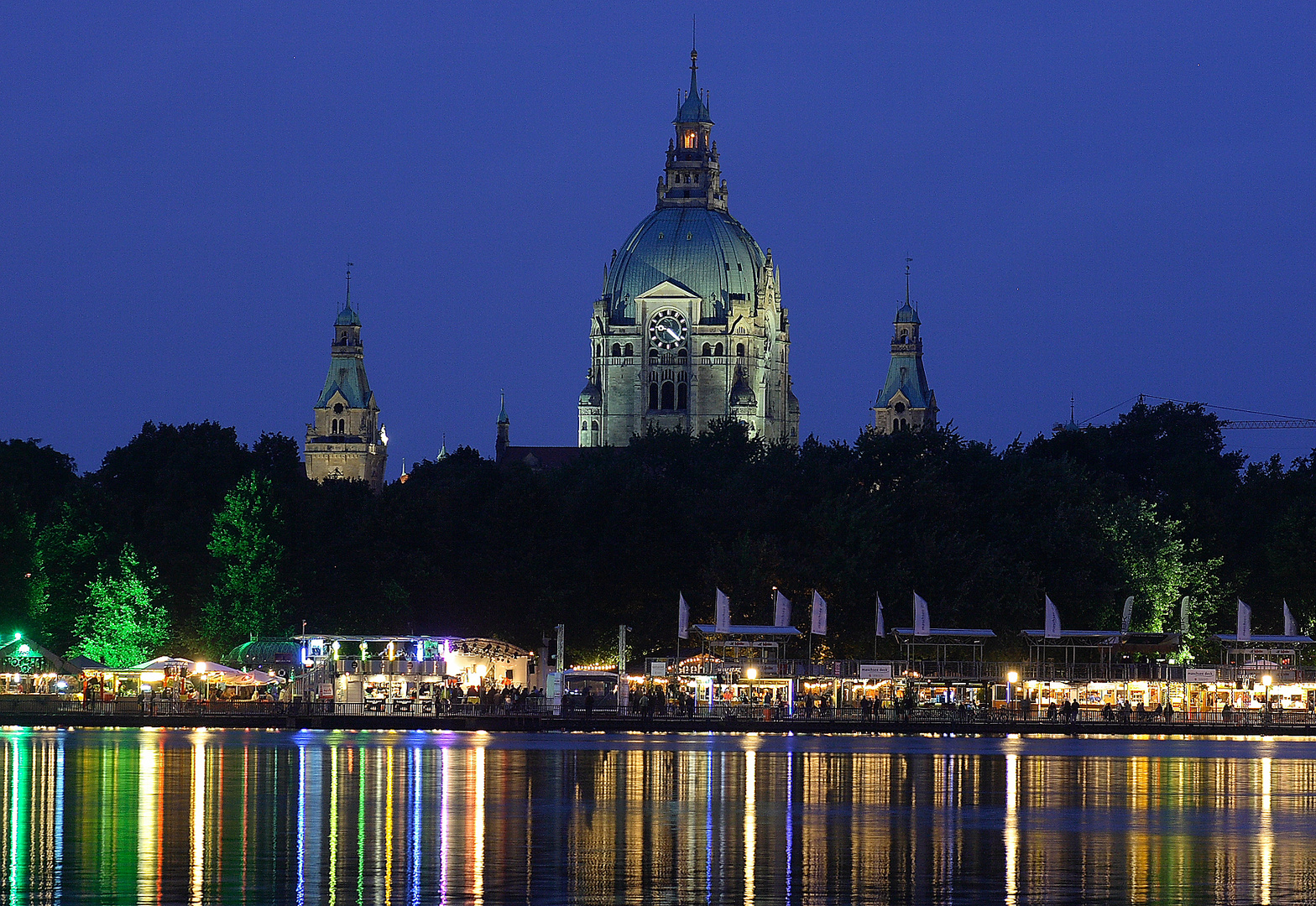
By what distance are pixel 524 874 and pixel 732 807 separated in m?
11.6

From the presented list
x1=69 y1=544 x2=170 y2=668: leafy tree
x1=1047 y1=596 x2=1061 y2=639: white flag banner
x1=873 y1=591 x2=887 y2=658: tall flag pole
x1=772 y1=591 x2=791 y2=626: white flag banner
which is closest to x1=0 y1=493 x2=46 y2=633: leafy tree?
x1=69 y1=544 x2=170 y2=668: leafy tree

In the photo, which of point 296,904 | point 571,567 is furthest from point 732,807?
point 571,567

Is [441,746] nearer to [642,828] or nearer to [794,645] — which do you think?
[642,828]

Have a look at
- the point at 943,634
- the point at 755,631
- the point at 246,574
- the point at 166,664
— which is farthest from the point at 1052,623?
the point at 166,664

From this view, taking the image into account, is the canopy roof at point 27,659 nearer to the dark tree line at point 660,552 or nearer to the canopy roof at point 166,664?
the dark tree line at point 660,552

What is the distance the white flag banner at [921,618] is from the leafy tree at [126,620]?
3351 centimetres

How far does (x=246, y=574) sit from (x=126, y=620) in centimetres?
575

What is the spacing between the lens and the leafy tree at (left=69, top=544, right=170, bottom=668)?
97.4 metres

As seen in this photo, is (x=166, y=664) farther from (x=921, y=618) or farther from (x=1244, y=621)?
(x=1244, y=621)

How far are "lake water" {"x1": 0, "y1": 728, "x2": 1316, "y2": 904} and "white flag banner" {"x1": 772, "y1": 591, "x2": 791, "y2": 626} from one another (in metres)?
29.6

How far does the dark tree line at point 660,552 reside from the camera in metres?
97.4

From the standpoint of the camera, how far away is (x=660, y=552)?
106938 millimetres

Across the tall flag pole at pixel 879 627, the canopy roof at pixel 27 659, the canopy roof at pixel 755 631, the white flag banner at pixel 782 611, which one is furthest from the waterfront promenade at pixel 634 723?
the canopy roof at pixel 27 659

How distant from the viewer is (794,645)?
94812 mm
